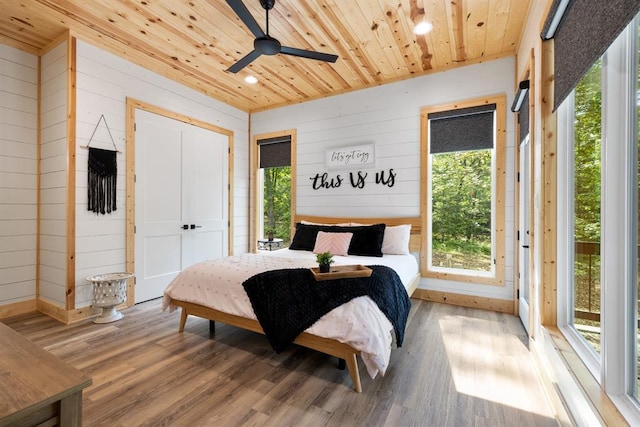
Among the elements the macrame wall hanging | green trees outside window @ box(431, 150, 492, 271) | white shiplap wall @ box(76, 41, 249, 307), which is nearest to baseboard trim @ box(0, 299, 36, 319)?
white shiplap wall @ box(76, 41, 249, 307)

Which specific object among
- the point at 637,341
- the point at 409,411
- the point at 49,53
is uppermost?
the point at 49,53

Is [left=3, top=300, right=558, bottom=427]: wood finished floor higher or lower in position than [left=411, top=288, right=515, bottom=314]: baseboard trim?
lower

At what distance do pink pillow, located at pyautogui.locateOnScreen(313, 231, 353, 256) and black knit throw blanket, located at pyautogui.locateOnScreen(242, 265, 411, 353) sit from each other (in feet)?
3.68

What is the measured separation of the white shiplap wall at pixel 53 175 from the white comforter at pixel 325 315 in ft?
4.54

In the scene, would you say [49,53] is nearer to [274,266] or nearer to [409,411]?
[274,266]

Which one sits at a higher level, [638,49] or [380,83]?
[380,83]

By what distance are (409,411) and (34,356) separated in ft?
5.89

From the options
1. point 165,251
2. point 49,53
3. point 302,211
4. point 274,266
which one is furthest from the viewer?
point 302,211

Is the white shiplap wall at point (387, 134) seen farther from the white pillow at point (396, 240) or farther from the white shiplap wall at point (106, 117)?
the white shiplap wall at point (106, 117)

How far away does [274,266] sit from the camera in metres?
2.69

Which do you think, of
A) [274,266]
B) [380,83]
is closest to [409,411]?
[274,266]

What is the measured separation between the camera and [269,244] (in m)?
4.90

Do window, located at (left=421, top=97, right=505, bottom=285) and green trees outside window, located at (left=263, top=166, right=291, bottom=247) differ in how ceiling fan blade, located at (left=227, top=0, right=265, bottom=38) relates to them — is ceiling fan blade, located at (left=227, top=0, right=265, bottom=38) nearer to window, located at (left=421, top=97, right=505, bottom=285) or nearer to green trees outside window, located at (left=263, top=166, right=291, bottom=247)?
window, located at (left=421, top=97, right=505, bottom=285)

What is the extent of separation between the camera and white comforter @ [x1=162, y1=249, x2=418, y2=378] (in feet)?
6.26
